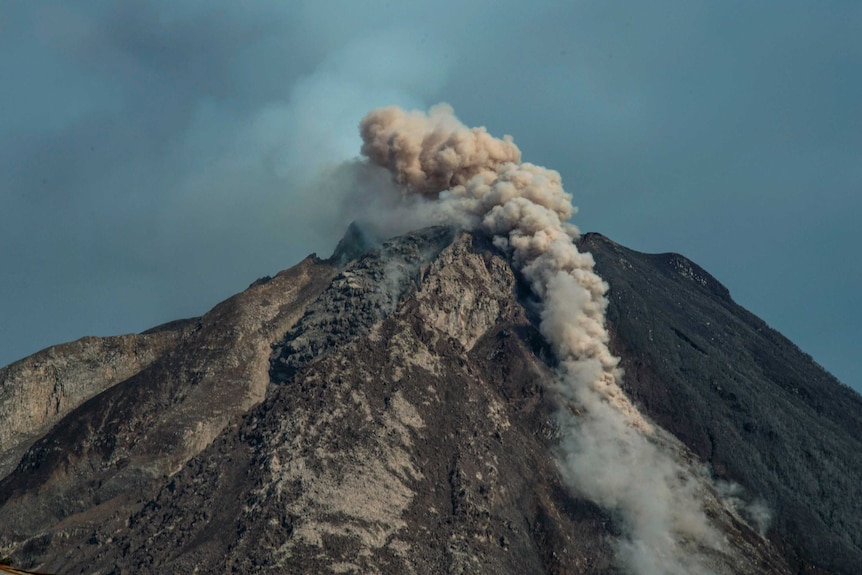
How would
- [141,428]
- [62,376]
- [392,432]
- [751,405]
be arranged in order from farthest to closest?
1. [62,376]
2. [751,405]
3. [141,428]
4. [392,432]

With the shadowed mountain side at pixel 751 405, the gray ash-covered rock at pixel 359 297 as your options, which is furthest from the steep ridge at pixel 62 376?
the shadowed mountain side at pixel 751 405

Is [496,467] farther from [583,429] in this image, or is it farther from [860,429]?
[860,429]

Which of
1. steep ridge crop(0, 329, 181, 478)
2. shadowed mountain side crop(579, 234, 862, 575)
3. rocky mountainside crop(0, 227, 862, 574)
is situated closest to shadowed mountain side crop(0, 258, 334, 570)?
rocky mountainside crop(0, 227, 862, 574)

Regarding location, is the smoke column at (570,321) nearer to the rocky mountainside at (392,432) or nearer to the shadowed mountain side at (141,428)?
the rocky mountainside at (392,432)

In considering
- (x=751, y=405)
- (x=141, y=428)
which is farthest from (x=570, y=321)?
(x=141, y=428)

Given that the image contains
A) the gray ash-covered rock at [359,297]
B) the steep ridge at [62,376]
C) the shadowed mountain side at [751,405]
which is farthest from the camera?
the steep ridge at [62,376]

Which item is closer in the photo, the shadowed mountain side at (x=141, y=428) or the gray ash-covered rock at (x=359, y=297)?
the shadowed mountain side at (x=141, y=428)

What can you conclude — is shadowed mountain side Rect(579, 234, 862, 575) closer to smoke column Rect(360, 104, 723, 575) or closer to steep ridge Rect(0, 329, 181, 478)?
smoke column Rect(360, 104, 723, 575)

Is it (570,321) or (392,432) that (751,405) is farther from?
(392,432)
